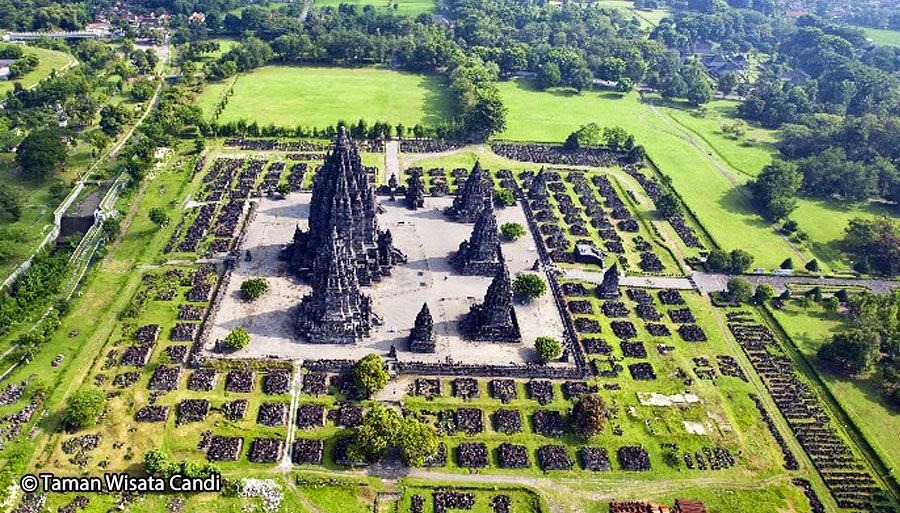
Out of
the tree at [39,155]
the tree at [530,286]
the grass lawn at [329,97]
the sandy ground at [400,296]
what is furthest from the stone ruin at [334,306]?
the grass lawn at [329,97]

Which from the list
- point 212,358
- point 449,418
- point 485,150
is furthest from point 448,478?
point 485,150

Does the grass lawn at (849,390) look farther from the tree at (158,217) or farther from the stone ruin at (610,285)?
the tree at (158,217)

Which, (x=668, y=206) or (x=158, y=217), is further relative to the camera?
(x=668, y=206)

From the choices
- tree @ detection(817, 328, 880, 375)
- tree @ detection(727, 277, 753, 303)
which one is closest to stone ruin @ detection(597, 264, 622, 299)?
tree @ detection(727, 277, 753, 303)

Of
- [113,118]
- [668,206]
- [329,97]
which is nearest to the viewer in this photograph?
[668,206]

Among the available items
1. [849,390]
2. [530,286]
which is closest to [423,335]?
[530,286]

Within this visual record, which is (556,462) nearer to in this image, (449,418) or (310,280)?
(449,418)

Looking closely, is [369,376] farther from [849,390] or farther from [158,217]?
[849,390]
